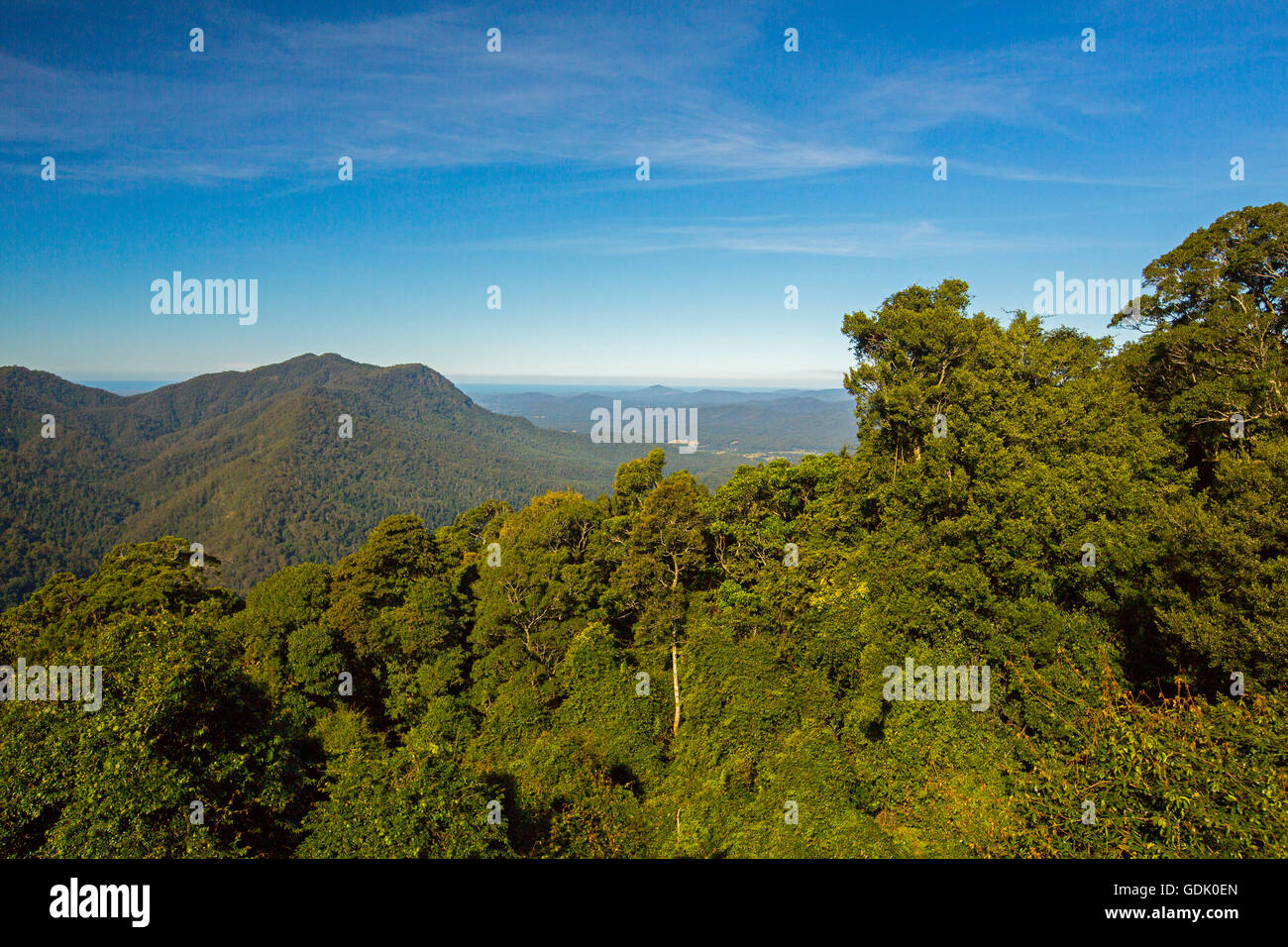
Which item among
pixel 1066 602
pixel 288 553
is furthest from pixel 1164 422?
pixel 288 553
